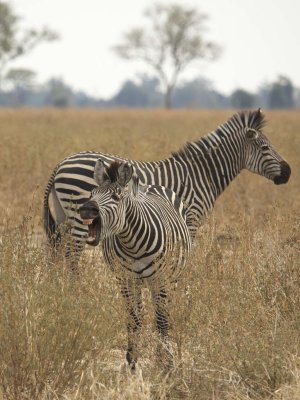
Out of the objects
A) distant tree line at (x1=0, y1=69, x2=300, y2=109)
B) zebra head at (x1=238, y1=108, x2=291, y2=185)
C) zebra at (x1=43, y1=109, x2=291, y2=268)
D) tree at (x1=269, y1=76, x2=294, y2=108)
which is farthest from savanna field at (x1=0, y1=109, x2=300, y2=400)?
tree at (x1=269, y1=76, x2=294, y2=108)

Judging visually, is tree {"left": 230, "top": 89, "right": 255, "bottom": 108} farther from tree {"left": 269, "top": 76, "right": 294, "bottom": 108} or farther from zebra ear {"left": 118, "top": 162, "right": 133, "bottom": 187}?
zebra ear {"left": 118, "top": 162, "right": 133, "bottom": 187}

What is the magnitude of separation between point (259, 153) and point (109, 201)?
3.58 m

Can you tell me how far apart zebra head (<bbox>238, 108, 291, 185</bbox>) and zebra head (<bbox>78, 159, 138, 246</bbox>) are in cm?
331

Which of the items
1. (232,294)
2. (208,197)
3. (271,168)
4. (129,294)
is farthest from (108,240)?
(271,168)

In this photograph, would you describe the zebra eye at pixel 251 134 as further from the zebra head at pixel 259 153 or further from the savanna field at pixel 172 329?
the savanna field at pixel 172 329

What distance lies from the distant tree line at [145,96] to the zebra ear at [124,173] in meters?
62.4

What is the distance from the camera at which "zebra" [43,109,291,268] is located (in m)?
6.98

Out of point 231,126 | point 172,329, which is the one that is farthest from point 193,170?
point 172,329

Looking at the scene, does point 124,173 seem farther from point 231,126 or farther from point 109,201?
point 231,126

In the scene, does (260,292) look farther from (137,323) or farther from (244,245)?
(137,323)

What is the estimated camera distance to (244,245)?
577 centimetres

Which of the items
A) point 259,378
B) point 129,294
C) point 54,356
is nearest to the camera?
point 54,356

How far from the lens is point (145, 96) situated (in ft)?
417

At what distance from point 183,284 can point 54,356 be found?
0.90 meters
